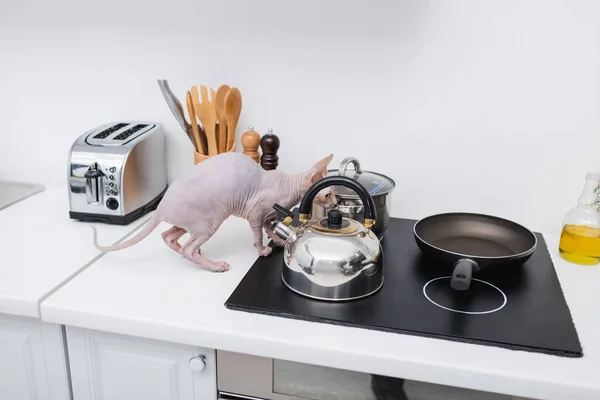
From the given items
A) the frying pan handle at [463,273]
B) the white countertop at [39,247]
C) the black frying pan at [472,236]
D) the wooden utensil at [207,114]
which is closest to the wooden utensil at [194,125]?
the wooden utensil at [207,114]

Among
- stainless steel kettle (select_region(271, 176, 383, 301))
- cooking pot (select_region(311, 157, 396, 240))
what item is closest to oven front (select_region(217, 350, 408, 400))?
stainless steel kettle (select_region(271, 176, 383, 301))

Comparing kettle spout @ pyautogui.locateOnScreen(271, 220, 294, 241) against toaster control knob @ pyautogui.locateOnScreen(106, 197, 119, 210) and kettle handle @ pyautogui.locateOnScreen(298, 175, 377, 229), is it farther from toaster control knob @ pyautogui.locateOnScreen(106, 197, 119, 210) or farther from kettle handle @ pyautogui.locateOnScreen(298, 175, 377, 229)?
toaster control knob @ pyautogui.locateOnScreen(106, 197, 119, 210)

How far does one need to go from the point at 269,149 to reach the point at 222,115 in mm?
148

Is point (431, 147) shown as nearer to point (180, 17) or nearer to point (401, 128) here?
point (401, 128)

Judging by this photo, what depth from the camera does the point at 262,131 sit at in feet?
4.65

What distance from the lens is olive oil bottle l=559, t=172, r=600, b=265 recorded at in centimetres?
114

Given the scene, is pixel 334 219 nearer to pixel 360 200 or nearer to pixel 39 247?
pixel 360 200

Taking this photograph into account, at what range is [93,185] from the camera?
4.18ft

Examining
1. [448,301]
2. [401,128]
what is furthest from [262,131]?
[448,301]

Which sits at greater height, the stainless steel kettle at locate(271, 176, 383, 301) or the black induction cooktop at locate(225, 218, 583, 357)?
the stainless steel kettle at locate(271, 176, 383, 301)

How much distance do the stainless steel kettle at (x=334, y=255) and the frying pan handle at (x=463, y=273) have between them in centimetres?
14

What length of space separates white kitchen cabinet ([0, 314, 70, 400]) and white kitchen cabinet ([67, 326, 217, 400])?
0.09 ft

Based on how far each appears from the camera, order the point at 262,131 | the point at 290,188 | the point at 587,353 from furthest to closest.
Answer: the point at 262,131 → the point at 290,188 → the point at 587,353

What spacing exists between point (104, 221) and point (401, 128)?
789 mm
